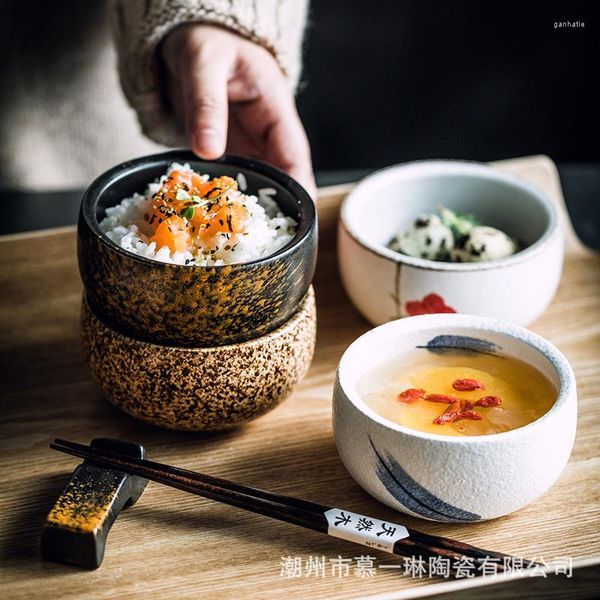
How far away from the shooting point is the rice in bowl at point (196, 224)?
125 centimetres

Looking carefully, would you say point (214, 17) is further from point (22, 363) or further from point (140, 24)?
point (22, 363)

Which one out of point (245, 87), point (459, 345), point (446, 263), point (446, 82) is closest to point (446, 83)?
point (446, 82)

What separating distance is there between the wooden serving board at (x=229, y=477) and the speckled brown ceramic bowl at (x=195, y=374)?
8 cm

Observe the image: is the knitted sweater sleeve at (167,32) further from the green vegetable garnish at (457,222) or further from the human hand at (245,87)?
the green vegetable garnish at (457,222)

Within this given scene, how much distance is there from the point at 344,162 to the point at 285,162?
60.4 inches

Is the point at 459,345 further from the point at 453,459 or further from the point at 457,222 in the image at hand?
the point at 457,222

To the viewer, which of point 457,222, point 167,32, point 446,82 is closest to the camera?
point 457,222

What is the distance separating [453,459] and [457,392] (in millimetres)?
140

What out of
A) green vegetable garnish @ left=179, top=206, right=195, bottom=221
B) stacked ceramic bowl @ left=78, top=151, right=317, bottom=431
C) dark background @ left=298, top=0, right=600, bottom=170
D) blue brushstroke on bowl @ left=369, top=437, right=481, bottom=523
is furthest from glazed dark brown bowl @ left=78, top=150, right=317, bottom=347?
dark background @ left=298, top=0, right=600, bottom=170

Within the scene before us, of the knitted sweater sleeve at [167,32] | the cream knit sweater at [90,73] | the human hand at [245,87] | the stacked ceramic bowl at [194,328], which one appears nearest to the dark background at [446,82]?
the cream knit sweater at [90,73]

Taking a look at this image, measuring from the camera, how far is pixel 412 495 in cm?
114

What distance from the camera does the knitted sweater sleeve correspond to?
173cm

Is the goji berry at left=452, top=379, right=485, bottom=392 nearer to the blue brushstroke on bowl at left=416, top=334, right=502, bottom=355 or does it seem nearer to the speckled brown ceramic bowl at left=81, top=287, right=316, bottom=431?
the blue brushstroke on bowl at left=416, top=334, right=502, bottom=355

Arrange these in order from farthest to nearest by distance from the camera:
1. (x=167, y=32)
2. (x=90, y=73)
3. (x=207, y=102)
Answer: (x=90, y=73)
(x=167, y=32)
(x=207, y=102)
